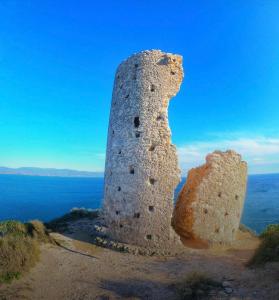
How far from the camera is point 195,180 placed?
15742 mm

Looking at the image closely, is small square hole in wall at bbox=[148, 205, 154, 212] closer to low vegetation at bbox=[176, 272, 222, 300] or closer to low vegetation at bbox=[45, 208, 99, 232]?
low vegetation at bbox=[176, 272, 222, 300]

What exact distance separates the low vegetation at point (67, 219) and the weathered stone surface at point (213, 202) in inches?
259

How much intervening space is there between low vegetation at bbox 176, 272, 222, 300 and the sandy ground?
13.3 inches

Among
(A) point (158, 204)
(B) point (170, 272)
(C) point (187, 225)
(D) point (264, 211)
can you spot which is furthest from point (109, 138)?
(D) point (264, 211)

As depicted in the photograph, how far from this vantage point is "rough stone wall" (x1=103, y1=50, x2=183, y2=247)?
13234mm

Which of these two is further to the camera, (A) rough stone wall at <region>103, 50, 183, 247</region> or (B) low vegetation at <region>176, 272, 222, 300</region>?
(A) rough stone wall at <region>103, 50, 183, 247</region>

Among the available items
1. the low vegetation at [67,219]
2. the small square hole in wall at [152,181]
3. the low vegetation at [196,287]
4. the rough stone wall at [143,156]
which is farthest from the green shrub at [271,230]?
the low vegetation at [67,219]

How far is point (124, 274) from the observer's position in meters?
10.5

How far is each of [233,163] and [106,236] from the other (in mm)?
7569

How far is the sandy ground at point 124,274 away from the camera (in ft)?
28.3

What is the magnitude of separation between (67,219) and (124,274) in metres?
9.76

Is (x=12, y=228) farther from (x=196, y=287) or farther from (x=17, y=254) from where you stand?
(x=196, y=287)

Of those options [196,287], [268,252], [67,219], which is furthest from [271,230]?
[67,219]

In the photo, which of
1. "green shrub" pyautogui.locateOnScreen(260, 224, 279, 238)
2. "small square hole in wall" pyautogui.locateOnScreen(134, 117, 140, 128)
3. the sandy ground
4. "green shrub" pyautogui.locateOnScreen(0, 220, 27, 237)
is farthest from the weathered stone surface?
"green shrub" pyautogui.locateOnScreen(0, 220, 27, 237)
